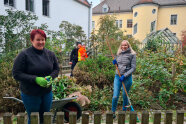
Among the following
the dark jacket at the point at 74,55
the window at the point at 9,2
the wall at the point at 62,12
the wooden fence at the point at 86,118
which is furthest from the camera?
the wall at the point at 62,12

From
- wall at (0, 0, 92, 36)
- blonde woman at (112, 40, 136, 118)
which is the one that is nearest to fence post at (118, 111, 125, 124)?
blonde woman at (112, 40, 136, 118)

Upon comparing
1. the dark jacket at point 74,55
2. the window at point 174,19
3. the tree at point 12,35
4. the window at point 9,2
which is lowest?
the dark jacket at point 74,55

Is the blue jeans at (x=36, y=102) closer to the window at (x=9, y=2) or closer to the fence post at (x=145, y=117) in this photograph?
the fence post at (x=145, y=117)

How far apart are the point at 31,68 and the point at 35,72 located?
0.08 m

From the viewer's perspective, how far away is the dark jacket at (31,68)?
2279 millimetres

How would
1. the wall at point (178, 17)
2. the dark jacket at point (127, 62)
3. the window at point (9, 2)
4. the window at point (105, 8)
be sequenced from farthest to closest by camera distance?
the window at point (105, 8)
the wall at point (178, 17)
the window at point (9, 2)
the dark jacket at point (127, 62)

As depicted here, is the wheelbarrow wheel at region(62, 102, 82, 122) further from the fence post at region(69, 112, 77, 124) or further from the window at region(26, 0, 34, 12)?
the window at region(26, 0, 34, 12)

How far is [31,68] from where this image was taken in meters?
2.33

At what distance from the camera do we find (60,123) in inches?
77.0

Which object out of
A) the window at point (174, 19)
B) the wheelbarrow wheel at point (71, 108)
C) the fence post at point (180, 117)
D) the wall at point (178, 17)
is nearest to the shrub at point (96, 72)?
the wheelbarrow wheel at point (71, 108)

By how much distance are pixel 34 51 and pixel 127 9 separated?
107 ft

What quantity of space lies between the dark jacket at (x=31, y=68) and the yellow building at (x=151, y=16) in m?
27.0

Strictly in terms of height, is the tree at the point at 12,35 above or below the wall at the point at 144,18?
below

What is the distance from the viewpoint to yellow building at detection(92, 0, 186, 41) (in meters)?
29.4
